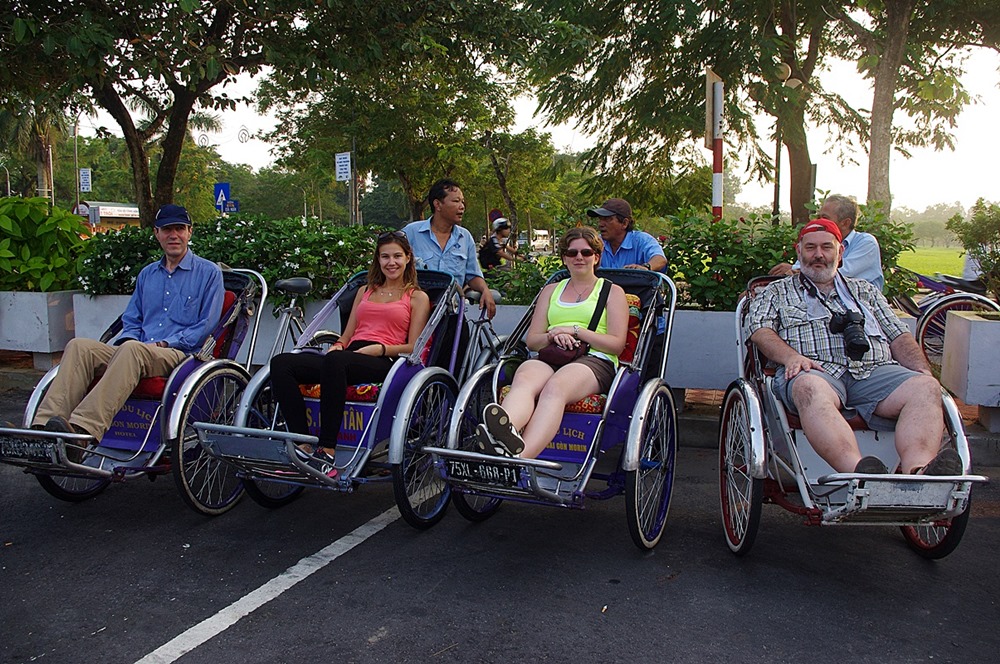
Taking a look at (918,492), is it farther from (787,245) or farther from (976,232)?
(976,232)

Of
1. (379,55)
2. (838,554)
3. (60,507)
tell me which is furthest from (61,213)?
(838,554)

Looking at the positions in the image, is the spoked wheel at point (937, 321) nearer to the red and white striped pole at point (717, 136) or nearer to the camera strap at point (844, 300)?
the red and white striped pole at point (717, 136)

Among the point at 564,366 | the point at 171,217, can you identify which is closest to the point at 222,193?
the point at 171,217

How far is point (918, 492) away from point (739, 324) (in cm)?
140

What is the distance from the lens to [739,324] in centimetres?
450

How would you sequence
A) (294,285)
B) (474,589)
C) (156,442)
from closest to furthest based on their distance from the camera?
(474,589)
(156,442)
(294,285)

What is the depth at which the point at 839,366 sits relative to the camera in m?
4.24

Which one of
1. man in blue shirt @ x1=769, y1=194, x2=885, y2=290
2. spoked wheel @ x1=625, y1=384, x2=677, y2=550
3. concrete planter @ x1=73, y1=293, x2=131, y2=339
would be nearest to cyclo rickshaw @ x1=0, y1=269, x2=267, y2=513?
spoked wheel @ x1=625, y1=384, x2=677, y2=550

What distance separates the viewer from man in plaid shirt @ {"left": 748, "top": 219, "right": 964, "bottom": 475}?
3.67m

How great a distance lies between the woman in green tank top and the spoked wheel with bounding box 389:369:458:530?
0.46 m

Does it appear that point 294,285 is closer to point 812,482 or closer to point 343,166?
point 812,482

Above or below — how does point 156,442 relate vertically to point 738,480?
above

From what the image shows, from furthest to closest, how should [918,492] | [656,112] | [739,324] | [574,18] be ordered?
1. [656,112]
2. [574,18]
3. [739,324]
4. [918,492]

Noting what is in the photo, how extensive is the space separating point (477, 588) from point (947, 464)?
1.99 metres
